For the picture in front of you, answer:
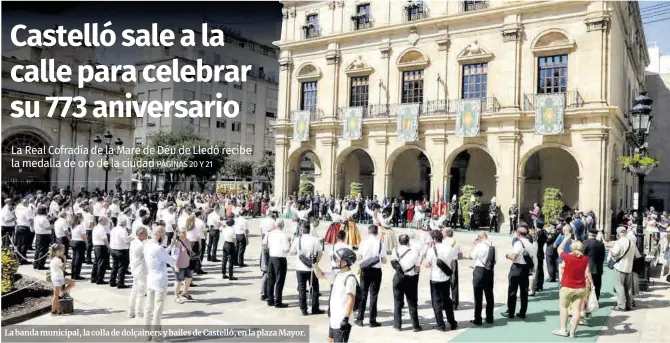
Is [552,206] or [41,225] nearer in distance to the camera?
[41,225]

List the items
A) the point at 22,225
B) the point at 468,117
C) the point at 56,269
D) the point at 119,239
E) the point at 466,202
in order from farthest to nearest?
1. the point at 468,117
2. the point at 466,202
3. the point at 22,225
4. the point at 119,239
5. the point at 56,269

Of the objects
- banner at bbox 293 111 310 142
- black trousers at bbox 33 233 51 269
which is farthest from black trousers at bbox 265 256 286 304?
banner at bbox 293 111 310 142

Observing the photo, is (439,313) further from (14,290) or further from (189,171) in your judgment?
(189,171)

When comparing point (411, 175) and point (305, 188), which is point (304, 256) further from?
point (411, 175)

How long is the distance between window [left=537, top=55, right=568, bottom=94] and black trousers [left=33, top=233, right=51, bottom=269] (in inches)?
905

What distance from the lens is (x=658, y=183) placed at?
40.3m

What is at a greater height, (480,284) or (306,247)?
(306,247)

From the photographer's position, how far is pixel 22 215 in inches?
605

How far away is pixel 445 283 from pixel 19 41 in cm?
1339

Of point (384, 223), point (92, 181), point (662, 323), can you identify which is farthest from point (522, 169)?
point (92, 181)

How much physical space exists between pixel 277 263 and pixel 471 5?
22.8m

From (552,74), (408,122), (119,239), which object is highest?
(552,74)

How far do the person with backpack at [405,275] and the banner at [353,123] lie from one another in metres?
22.2

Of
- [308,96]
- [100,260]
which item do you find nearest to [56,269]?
[100,260]
